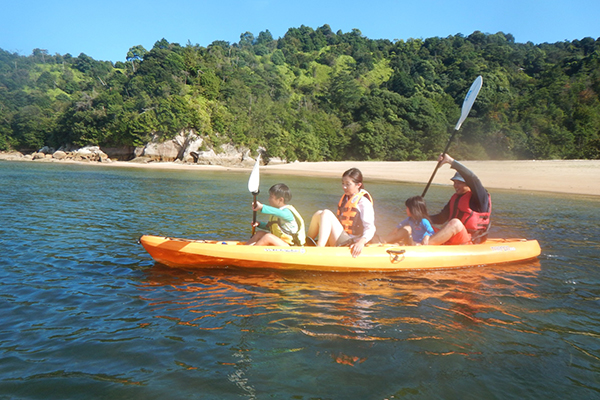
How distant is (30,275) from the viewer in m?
4.55

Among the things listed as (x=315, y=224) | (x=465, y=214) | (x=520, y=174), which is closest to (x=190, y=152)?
(x=520, y=174)

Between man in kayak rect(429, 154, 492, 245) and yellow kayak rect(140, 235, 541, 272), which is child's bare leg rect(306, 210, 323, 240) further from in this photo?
man in kayak rect(429, 154, 492, 245)

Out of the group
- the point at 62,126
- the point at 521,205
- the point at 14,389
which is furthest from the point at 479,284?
the point at 62,126

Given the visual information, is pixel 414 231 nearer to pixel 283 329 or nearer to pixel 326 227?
pixel 326 227

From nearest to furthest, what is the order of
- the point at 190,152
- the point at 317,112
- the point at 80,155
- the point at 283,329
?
1. the point at 283,329
2. the point at 190,152
3. the point at 80,155
4. the point at 317,112

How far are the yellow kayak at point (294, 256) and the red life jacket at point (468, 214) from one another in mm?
604

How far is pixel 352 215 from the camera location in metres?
5.38

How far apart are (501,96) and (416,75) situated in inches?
792

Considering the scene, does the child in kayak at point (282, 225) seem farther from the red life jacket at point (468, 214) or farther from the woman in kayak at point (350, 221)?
the red life jacket at point (468, 214)

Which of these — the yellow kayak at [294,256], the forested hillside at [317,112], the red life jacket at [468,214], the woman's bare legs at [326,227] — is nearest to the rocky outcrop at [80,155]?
the forested hillside at [317,112]

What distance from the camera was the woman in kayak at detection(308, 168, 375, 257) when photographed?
515 centimetres

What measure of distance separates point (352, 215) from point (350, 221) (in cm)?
10

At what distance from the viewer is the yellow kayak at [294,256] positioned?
4918 millimetres

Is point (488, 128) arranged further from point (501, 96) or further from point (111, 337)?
point (111, 337)
